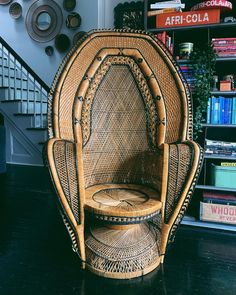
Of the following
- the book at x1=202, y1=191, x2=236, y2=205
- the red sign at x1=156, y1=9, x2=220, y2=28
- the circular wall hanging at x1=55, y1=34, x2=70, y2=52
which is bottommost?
the book at x1=202, y1=191, x2=236, y2=205

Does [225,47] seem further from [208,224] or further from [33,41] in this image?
[33,41]

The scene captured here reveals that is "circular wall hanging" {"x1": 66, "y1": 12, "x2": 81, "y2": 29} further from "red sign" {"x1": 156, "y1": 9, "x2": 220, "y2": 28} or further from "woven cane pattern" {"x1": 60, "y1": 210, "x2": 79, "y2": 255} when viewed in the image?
"woven cane pattern" {"x1": 60, "y1": 210, "x2": 79, "y2": 255}

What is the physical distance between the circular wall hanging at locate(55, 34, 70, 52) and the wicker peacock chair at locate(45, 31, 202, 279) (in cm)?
270

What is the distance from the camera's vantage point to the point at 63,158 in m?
1.58

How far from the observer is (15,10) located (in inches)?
194

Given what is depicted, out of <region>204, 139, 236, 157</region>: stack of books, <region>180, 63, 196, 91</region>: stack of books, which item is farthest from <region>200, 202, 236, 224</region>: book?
<region>180, 63, 196, 91</region>: stack of books

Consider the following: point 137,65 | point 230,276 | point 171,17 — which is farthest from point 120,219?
point 171,17

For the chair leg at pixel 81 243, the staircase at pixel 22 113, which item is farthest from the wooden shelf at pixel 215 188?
the staircase at pixel 22 113

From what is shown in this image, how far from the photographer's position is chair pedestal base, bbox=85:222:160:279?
5.38 feet

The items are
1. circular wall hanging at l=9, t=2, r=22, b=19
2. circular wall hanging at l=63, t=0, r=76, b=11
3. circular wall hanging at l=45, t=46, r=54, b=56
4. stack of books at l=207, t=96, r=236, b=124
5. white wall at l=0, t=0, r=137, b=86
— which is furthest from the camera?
circular wall hanging at l=9, t=2, r=22, b=19

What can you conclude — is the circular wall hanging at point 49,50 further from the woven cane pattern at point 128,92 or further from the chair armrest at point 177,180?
the chair armrest at point 177,180

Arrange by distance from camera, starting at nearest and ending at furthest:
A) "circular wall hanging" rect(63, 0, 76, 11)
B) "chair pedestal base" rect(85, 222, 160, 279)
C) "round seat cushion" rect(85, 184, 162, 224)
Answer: "round seat cushion" rect(85, 184, 162, 224)
"chair pedestal base" rect(85, 222, 160, 279)
"circular wall hanging" rect(63, 0, 76, 11)

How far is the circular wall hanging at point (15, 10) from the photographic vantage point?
4895 mm

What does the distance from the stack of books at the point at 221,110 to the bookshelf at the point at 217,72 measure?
1.7 inches
